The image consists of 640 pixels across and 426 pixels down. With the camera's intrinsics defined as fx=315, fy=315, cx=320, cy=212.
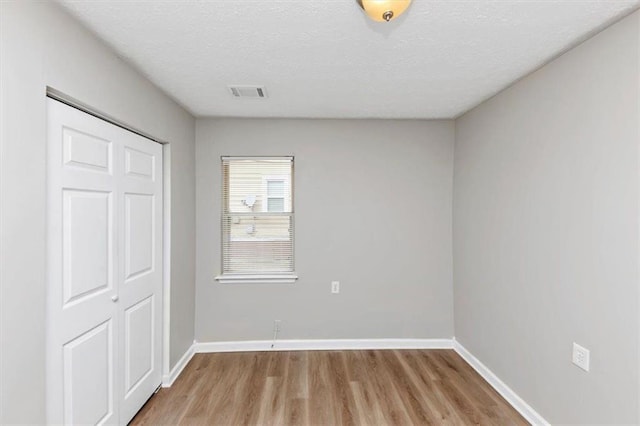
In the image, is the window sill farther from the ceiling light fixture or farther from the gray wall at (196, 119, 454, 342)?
the ceiling light fixture

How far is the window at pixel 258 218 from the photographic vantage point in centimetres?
336

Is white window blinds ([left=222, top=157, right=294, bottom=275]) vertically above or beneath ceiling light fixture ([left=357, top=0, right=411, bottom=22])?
beneath

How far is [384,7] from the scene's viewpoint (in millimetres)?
1376

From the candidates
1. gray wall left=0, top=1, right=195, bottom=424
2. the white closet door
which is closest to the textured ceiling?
gray wall left=0, top=1, right=195, bottom=424

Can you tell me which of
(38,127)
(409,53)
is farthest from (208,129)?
(409,53)

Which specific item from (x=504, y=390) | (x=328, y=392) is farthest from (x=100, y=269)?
(x=504, y=390)

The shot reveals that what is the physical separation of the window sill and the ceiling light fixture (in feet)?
8.32

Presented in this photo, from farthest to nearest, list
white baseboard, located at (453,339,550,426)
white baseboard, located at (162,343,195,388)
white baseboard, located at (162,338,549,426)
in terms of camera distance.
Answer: white baseboard, located at (162,338,549,426) < white baseboard, located at (162,343,195,388) < white baseboard, located at (453,339,550,426)

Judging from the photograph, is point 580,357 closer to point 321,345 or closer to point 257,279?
point 321,345

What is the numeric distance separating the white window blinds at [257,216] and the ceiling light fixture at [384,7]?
203 centimetres

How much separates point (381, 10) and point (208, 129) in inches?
94.1

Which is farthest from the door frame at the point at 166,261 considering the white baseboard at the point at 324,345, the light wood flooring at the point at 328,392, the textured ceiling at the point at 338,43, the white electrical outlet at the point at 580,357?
the white electrical outlet at the point at 580,357

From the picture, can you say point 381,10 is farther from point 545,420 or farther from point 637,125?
point 545,420

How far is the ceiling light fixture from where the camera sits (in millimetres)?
1359
